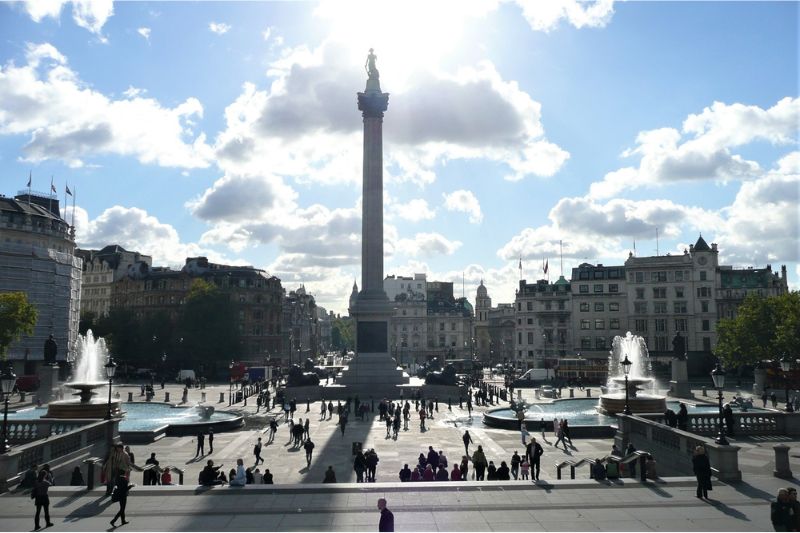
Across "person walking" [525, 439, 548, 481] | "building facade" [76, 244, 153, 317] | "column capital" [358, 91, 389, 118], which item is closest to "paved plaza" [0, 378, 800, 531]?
"person walking" [525, 439, 548, 481]

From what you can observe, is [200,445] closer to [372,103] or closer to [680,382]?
[680,382]

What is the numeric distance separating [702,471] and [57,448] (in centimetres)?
2310

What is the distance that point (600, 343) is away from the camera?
342ft

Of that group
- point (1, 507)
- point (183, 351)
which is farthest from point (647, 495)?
point (183, 351)

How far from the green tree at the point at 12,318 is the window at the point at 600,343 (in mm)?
81847

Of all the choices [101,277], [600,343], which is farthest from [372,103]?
[101,277]

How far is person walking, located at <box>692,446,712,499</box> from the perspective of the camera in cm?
1856

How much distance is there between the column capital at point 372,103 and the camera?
7194 centimetres

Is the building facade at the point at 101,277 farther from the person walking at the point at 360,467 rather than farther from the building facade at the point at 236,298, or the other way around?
the person walking at the point at 360,467

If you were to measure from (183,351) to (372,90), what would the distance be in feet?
163

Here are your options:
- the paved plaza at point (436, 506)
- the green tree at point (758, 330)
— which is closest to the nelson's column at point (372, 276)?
the green tree at point (758, 330)

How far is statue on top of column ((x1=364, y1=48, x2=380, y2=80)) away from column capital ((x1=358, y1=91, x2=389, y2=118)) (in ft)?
10.1

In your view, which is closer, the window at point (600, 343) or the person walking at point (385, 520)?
the person walking at point (385, 520)

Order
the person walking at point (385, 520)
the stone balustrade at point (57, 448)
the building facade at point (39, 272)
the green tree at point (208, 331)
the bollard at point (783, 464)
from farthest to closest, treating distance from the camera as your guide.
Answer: the green tree at point (208, 331)
the building facade at point (39, 272)
the bollard at point (783, 464)
the stone balustrade at point (57, 448)
the person walking at point (385, 520)
